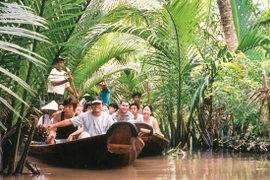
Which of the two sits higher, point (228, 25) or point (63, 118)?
point (228, 25)

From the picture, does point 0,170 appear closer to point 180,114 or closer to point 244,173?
point 244,173

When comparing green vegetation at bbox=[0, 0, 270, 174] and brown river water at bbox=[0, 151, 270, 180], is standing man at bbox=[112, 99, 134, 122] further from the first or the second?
green vegetation at bbox=[0, 0, 270, 174]

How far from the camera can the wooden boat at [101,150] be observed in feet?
24.0

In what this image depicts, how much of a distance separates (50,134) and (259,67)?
4.01 m

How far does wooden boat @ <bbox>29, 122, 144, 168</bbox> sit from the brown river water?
0.50ft

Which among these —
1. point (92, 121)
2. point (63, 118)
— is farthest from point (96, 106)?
point (63, 118)

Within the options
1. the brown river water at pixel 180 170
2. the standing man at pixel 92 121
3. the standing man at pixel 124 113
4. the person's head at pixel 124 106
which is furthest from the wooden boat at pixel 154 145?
the standing man at pixel 92 121

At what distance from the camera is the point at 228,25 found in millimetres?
11766

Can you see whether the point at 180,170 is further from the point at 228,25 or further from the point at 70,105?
the point at 228,25

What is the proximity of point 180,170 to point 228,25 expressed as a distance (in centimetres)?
475

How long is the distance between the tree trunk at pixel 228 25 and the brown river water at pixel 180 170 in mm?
2587

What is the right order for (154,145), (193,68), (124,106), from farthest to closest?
(193,68) < (154,145) < (124,106)

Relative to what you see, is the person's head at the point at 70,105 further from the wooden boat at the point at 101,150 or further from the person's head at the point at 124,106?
the person's head at the point at 124,106

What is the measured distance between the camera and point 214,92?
10.6m
